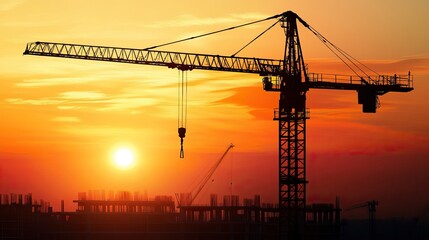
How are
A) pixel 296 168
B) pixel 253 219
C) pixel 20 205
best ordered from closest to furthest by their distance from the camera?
pixel 296 168 → pixel 20 205 → pixel 253 219

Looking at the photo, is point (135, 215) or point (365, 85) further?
point (135, 215)

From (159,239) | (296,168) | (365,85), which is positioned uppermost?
(365,85)

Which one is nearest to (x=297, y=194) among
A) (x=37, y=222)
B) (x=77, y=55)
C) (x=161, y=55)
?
(x=161, y=55)

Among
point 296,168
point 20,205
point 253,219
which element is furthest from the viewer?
point 253,219

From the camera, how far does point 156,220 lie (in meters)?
180

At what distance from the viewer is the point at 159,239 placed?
176375mm

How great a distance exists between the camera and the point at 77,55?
146m

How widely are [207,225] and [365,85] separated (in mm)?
44148

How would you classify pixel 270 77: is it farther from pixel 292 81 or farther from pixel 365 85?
pixel 365 85

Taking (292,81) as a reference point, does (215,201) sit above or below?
below

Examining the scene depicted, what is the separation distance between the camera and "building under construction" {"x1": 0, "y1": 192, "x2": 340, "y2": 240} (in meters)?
174

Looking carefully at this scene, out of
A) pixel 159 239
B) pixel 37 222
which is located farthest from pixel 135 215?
pixel 37 222

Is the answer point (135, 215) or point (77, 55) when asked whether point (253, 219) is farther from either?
point (77, 55)

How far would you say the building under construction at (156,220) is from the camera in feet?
571
